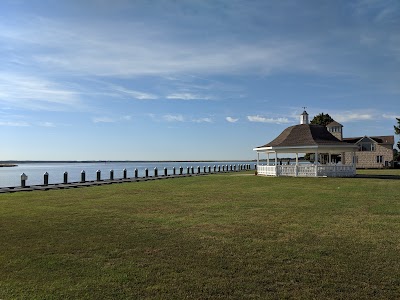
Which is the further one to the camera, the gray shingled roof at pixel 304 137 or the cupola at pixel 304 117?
the cupola at pixel 304 117

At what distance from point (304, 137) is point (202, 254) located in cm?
2813

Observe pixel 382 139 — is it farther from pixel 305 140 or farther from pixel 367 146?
pixel 305 140

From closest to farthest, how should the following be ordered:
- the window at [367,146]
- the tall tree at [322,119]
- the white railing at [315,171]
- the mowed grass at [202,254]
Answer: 1. the mowed grass at [202,254]
2. the white railing at [315,171]
3. the window at [367,146]
4. the tall tree at [322,119]

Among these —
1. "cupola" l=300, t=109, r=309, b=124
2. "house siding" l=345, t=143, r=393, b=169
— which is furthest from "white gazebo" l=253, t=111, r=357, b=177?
"house siding" l=345, t=143, r=393, b=169

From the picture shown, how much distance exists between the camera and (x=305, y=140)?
106ft

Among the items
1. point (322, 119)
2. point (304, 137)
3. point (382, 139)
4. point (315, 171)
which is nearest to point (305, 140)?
point (304, 137)

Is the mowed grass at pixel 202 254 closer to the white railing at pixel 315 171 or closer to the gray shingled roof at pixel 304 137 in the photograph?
the white railing at pixel 315 171

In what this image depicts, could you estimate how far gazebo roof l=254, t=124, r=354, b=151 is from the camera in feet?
102

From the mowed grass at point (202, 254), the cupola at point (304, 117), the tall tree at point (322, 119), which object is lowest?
the mowed grass at point (202, 254)

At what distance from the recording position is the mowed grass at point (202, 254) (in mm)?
5164

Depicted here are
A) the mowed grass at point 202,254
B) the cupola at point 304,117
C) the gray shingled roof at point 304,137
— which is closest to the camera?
the mowed grass at point 202,254

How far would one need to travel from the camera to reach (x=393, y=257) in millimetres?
6547

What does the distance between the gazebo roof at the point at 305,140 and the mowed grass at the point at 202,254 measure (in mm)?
19283

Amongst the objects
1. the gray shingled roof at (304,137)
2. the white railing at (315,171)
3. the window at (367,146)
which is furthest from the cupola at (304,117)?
the window at (367,146)
